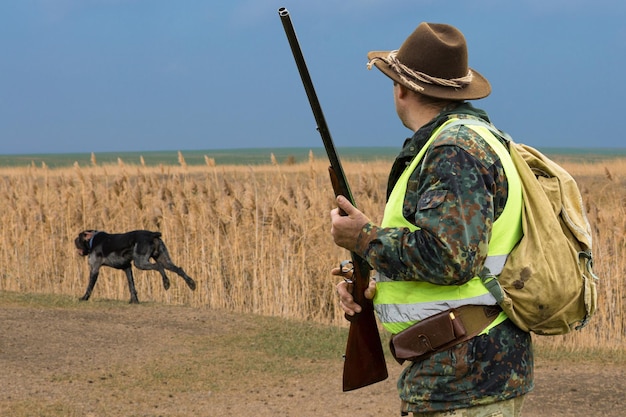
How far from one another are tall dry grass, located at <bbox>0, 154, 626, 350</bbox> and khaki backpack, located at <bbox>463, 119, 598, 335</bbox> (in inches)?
299

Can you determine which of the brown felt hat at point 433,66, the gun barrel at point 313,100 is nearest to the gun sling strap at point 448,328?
the gun barrel at point 313,100

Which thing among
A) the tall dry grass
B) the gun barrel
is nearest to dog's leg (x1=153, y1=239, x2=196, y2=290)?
the tall dry grass

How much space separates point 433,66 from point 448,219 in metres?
0.59

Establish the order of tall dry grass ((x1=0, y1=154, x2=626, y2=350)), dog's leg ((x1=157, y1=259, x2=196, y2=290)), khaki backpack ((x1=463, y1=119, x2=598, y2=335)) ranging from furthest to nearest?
dog's leg ((x1=157, y1=259, x2=196, y2=290))
tall dry grass ((x1=0, y1=154, x2=626, y2=350))
khaki backpack ((x1=463, y1=119, x2=598, y2=335))

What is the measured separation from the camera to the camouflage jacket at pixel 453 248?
2.64 m

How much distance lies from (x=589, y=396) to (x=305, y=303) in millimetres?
4932

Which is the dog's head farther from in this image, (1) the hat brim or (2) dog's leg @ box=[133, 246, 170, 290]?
(1) the hat brim

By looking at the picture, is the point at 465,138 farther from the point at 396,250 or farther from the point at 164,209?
the point at 164,209

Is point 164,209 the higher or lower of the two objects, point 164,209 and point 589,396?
the higher

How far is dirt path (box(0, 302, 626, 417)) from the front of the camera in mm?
7430

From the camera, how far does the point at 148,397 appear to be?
780 cm

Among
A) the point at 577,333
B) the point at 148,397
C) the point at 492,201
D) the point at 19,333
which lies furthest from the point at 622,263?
the point at 492,201

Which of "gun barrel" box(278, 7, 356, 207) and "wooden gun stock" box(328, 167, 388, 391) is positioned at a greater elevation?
"gun barrel" box(278, 7, 356, 207)

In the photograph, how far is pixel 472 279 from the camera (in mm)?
2805
